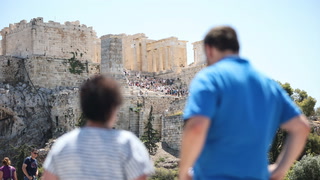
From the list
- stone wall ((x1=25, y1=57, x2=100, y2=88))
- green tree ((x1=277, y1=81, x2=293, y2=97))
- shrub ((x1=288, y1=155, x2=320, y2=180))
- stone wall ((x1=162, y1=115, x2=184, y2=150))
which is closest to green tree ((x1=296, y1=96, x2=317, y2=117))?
green tree ((x1=277, y1=81, x2=293, y2=97))

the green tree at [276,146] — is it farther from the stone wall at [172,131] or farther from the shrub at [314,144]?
the stone wall at [172,131]

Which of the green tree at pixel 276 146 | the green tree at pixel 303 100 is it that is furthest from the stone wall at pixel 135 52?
the green tree at pixel 276 146

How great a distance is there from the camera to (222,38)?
14.0 ft

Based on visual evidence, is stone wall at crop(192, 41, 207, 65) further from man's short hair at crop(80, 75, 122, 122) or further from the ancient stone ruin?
man's short hair at crop(80, 75, 122, 122)

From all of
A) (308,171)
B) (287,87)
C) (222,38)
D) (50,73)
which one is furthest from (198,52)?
(222,38)

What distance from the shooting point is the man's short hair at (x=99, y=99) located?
4.05 metres

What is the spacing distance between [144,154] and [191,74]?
4133 centimetres

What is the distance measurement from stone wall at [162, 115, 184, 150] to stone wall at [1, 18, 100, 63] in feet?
33.3

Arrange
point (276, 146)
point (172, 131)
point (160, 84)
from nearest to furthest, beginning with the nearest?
point (276, 146), point (172, 131), point (160, 84)

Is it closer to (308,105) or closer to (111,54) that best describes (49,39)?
(111,54)

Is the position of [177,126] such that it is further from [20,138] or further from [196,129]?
[196,129]

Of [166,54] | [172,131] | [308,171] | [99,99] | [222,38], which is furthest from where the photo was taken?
[166,54]

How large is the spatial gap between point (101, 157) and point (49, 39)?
36.3 meters

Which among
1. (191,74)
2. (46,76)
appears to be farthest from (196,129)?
(191,74)
